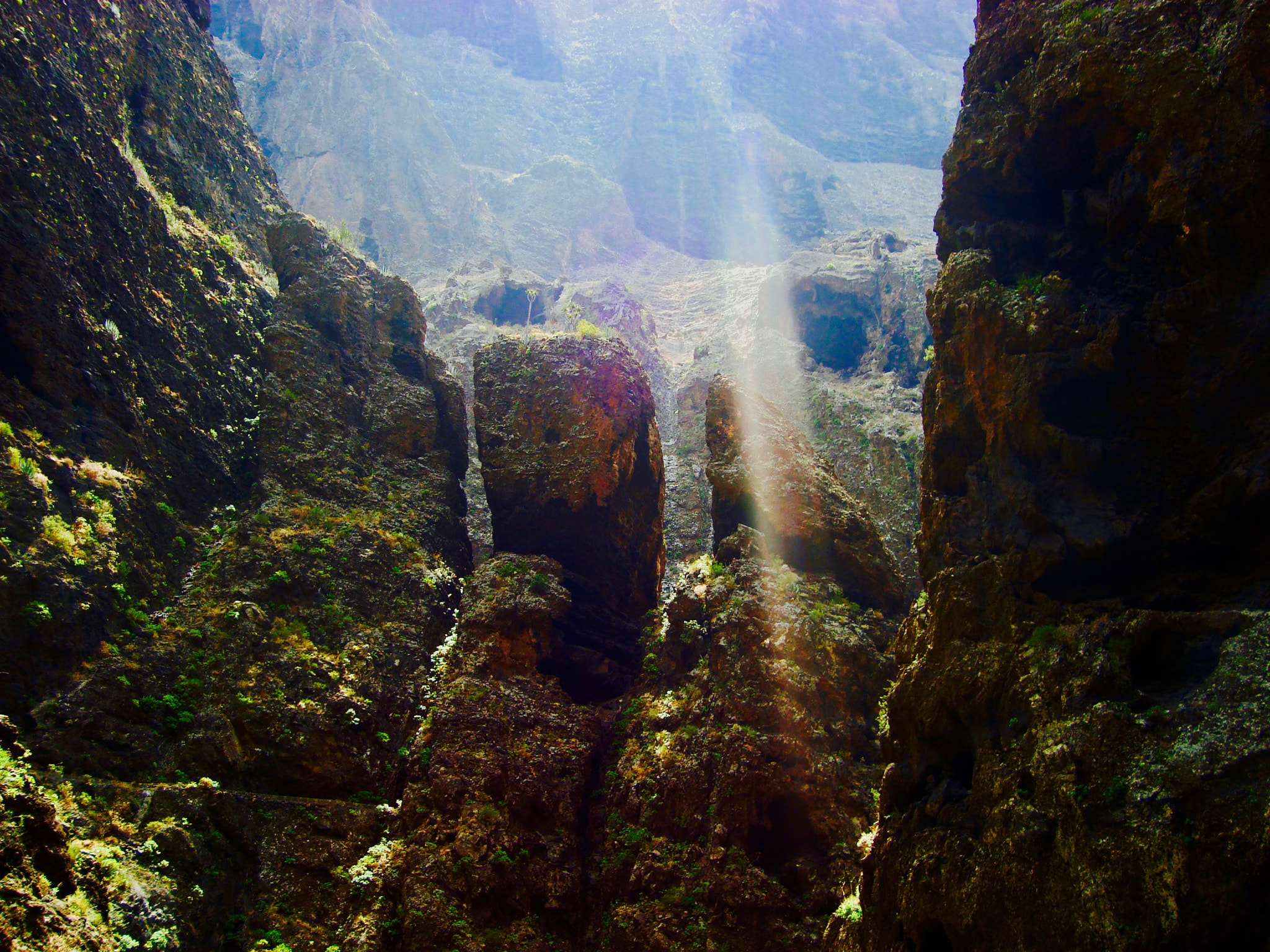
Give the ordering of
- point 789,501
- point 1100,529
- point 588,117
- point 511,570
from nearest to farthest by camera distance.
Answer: point 1100,529
point 511,570
point 789,501
point 588,117

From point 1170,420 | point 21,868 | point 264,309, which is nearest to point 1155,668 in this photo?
point 1170,420

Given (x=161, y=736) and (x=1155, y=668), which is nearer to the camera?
(x=1155, y=668)

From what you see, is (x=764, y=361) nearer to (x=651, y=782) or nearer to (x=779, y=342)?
(x=779, y=342)

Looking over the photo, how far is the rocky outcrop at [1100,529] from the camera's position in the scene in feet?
29.9

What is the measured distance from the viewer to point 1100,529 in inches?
511

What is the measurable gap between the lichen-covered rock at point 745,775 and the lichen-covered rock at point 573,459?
5623 millimetres

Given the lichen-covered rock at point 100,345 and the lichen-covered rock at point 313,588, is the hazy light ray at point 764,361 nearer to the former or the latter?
the lichen-covered rock at point 313,588

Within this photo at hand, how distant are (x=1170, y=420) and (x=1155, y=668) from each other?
4680 mm

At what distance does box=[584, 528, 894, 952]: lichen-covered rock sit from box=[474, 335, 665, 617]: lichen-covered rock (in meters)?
5.62

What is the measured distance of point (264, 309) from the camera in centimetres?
3067

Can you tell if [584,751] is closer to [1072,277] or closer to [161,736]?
[161,736]

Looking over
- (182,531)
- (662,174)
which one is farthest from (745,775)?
(662,174)

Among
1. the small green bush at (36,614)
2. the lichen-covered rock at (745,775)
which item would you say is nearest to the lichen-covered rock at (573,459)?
the lichen-covered rock at (745,775)

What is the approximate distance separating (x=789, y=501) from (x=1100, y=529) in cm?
1532
